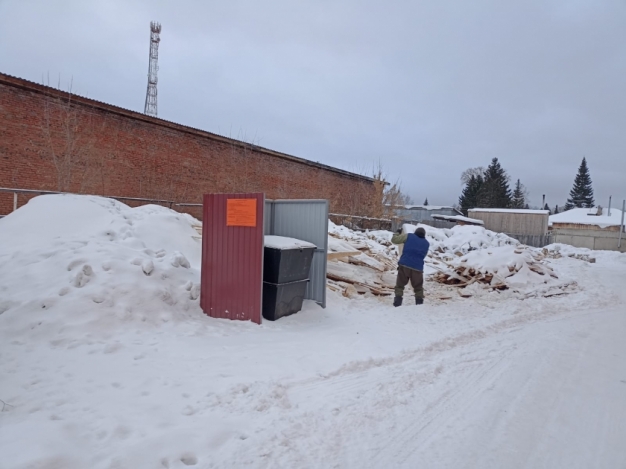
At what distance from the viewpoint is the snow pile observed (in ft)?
16.6

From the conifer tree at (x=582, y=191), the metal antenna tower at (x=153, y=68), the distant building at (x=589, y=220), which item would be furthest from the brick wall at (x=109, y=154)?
the conifer tree at (x=582, y=191)

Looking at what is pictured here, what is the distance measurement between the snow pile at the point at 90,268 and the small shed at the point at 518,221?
36.2m

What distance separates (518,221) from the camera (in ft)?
123

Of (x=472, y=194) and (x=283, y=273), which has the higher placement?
(x=472, y=194)

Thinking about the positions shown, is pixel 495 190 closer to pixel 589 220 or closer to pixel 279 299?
pixel 589 220

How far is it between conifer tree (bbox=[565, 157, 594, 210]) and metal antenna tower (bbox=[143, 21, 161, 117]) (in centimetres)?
8340

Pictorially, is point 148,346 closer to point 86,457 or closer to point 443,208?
point 86,457

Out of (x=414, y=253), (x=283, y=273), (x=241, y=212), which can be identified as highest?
(x=241, y=212)

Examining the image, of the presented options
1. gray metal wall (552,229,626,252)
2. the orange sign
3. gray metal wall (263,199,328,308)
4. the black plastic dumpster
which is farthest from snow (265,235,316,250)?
gray metal wall (552,229,626,252)

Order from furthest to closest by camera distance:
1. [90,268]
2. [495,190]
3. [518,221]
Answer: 1. [495,190]
2. [518,221]
3. [90,268]

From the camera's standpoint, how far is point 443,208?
52.2 metres

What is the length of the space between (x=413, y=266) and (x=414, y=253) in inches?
11.8

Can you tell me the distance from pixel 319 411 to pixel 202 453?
42.0 inches

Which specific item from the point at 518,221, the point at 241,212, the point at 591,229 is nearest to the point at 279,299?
the point at 241,212
